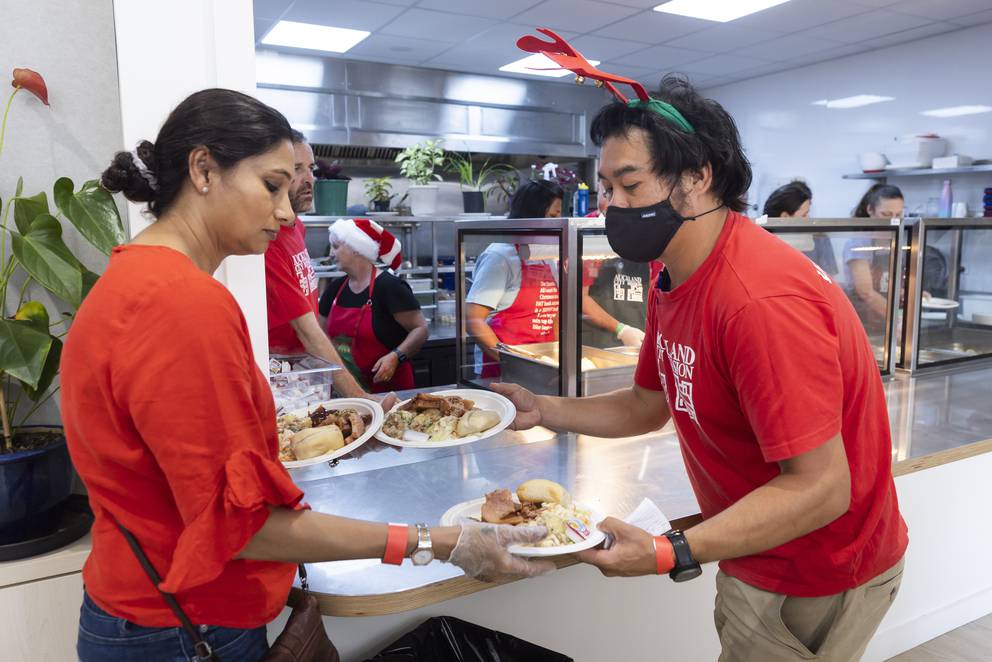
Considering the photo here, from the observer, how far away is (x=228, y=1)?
1.68 meters

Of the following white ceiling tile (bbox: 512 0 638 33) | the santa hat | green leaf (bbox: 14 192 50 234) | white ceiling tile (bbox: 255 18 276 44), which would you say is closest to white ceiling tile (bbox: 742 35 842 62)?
white ceiling tile (bbox: 512 0 638 33)

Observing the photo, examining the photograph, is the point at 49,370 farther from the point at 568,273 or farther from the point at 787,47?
the point at 787,47

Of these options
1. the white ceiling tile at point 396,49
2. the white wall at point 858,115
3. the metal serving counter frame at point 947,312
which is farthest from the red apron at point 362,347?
the white wall at point 858,115

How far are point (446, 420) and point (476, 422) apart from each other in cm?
11

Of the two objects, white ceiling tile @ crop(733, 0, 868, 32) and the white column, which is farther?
white ceiling tile @ crop(733, 0, 868, 32)

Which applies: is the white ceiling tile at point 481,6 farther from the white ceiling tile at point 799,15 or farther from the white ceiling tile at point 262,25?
the white ceiling tile at point 799,15

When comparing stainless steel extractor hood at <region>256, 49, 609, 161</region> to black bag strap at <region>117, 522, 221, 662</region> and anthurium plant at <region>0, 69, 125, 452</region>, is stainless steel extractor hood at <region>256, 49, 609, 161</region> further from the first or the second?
black bag strap at <region>117, 522, 221, 662</region>

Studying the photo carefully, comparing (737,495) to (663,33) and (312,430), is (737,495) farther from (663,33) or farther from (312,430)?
(663,33)

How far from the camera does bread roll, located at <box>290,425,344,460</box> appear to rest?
177 cm

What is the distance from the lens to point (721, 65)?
7289 millimetres

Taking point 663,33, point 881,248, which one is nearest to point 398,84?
point 663,33

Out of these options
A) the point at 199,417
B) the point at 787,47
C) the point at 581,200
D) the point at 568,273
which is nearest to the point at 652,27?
the point at 787,47

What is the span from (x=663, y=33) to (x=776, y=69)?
224 centimetres

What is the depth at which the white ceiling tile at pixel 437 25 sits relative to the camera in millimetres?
5445
